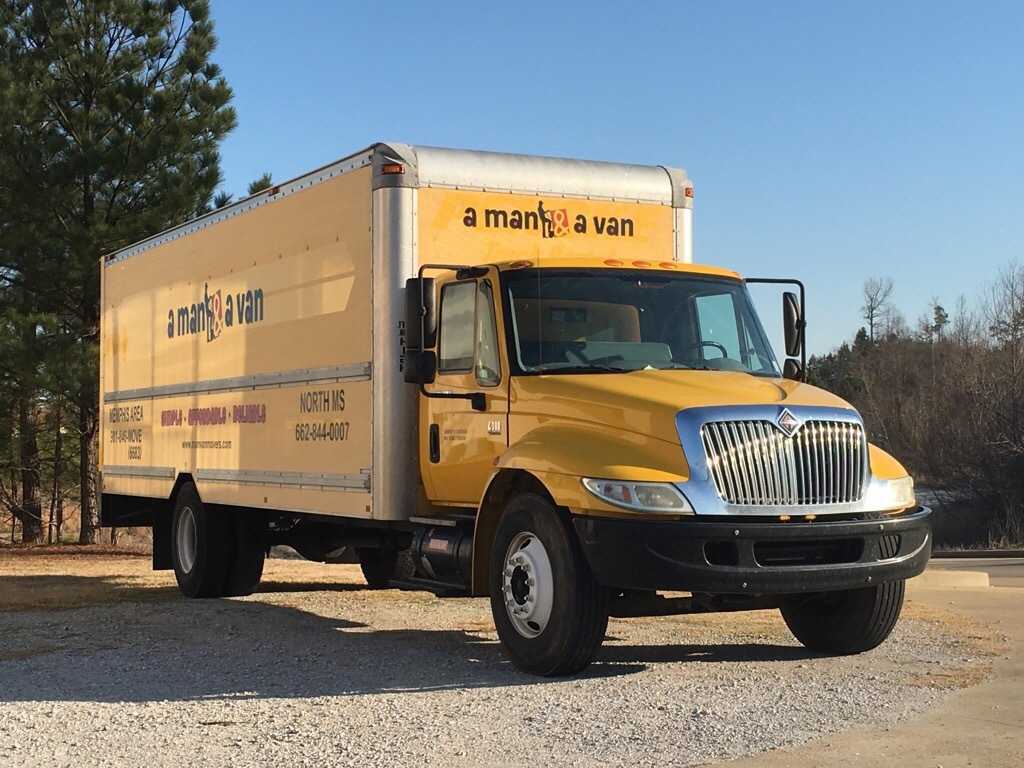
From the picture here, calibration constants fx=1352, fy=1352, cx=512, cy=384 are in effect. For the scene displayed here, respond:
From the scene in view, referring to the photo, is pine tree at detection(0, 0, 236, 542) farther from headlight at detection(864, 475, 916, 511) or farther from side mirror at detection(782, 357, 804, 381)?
headlight at detection(864, 475, 916, 511)

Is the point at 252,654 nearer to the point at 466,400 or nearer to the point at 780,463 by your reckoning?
the point at 466,400

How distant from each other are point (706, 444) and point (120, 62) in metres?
17.0

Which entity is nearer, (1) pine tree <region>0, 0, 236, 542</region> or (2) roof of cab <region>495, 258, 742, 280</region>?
(2) roof of cab <region>495, 258, 742, 280</region>

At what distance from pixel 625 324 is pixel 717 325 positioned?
2.31 feet

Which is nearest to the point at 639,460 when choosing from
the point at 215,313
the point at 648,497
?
the point at 648,497

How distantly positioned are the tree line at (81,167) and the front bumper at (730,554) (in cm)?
1463

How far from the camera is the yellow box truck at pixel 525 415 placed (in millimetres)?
7930

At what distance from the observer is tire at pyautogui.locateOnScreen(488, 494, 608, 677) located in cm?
802

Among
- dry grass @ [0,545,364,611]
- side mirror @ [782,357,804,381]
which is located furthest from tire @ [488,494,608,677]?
dry grass @ [0,545,364,611]

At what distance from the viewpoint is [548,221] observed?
10445mm

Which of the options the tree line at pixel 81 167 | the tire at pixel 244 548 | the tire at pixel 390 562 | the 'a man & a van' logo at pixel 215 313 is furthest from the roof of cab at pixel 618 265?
the tree line at pixel 81 167

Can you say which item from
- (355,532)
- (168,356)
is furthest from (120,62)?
(355,532)

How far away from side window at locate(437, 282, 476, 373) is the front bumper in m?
1.83

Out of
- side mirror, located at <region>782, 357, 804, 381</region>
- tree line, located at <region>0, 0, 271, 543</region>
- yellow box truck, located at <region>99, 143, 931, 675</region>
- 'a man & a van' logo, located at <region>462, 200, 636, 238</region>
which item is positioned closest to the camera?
yellow box truck, located at <region>99, 143, 931, 675</region>
